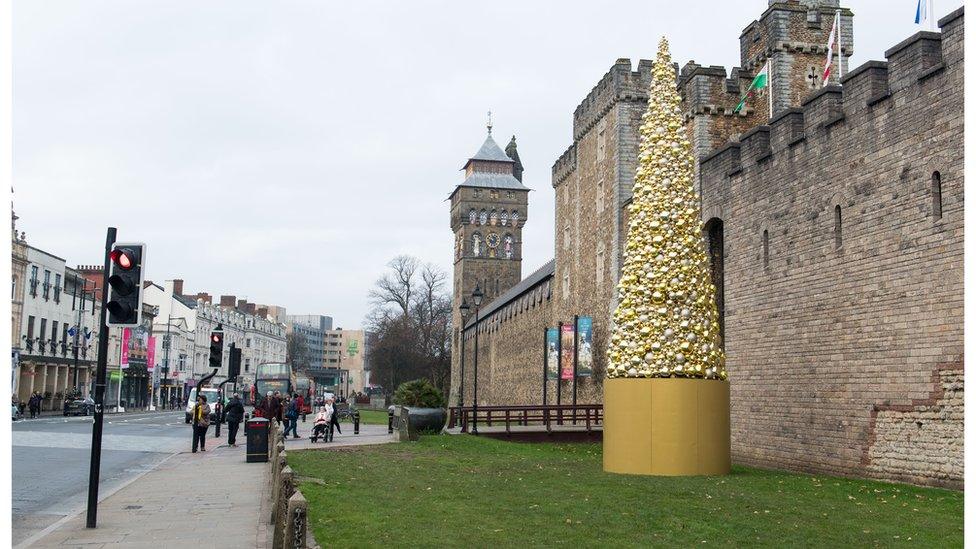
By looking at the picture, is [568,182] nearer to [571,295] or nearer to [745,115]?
[571,295]

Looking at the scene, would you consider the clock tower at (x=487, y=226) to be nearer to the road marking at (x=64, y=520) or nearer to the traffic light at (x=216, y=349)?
the traffic light at (x=216, y=349)

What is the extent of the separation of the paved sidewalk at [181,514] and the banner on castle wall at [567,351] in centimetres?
2216

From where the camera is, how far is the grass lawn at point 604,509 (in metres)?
9.67

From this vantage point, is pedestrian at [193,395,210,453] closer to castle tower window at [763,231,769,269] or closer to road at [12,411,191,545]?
road at [12,411,191,545]

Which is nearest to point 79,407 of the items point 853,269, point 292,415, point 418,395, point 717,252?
point 292,415

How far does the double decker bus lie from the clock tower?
31085 mm

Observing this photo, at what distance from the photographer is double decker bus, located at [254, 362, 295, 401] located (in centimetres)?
6012

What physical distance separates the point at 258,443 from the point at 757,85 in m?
18.0

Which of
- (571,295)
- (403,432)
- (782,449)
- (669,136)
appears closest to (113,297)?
(669,136)

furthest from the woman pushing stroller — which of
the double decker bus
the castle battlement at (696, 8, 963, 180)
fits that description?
the double decker bus

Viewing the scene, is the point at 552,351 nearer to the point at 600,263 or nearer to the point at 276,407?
the point at 600,263

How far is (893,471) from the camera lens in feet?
51.3

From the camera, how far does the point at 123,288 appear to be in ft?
37.3

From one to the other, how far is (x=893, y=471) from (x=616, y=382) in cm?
448
